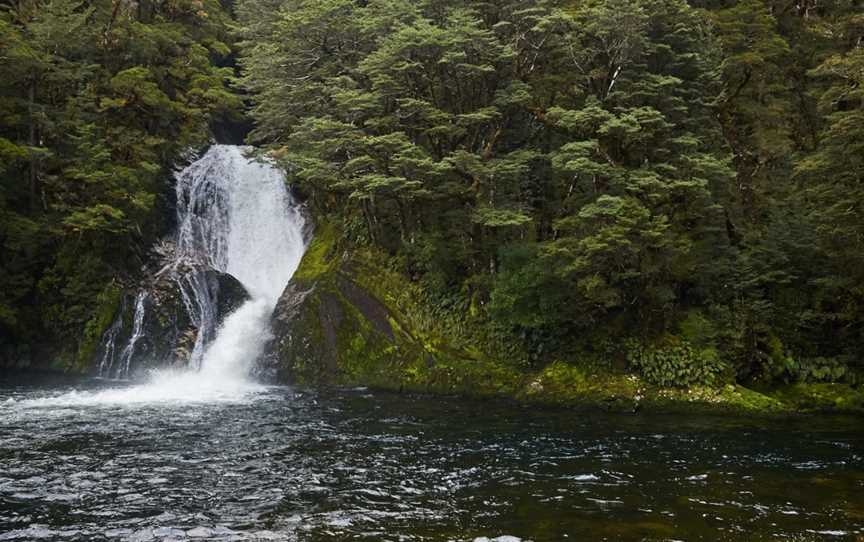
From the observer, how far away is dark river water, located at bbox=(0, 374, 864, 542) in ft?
24.0

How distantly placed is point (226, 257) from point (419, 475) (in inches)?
757

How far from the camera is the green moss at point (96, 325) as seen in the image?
23.4 m

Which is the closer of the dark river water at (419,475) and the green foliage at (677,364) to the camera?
the dark river water at (419,475)

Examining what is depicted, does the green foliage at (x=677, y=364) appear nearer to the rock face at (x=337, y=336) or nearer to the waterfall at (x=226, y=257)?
the rock face at (x=337, y=336)

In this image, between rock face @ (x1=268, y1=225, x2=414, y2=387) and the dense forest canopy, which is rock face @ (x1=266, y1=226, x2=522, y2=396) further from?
the dense forest canopy

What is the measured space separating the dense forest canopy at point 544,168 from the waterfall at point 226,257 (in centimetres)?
165

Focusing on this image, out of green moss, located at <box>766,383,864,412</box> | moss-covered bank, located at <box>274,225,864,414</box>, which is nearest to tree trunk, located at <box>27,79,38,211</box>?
moss-covered bank, located at <box>274,225,864,414</box>

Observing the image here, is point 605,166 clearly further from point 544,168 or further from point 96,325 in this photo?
point 96,325

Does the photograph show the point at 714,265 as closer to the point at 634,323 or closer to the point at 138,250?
the point at 634,323

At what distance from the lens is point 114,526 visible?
730 centimetres

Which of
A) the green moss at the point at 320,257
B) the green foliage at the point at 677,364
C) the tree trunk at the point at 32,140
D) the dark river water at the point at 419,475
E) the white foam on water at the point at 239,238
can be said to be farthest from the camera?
the tree trunk at the point at 32,140

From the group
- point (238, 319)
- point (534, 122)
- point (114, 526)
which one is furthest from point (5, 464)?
point (534, 122)

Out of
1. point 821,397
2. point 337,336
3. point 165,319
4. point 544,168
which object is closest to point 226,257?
point 165,319

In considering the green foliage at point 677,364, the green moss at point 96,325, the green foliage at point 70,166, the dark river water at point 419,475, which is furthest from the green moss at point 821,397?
the green moss at point 96,325
